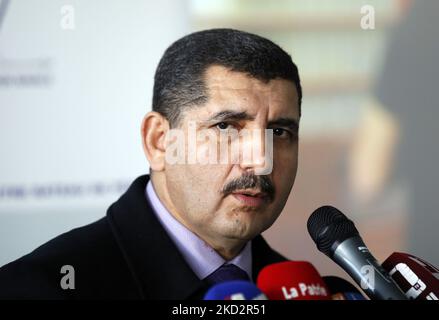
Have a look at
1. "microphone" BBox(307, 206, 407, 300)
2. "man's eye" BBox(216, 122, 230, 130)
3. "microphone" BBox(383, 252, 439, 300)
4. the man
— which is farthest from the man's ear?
"microphone" BBox(383, 252, 439, 300)

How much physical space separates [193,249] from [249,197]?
0.63 feet

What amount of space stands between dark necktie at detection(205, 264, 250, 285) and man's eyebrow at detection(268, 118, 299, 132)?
319 millimetres

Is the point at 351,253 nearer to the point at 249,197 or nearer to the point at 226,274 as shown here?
the point at 249,197

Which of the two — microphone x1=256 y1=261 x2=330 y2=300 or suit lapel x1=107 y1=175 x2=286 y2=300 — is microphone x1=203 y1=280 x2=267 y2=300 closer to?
microphone x1=256 y1=261 x2=330 y2=300

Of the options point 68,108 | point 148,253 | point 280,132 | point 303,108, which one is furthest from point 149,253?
point 303,108

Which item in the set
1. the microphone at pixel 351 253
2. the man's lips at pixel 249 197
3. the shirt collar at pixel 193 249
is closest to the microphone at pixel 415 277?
the microphone at pixel 351 253

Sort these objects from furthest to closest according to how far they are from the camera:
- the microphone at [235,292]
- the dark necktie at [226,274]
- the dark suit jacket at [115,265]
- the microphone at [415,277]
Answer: the dark necktie at [226,274] → the dark suit jacket at [115,265] → the microphone at [415,277] → the microphone at [235,292]

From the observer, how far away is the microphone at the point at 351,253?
101 centimetres

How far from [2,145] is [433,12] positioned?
143 centimetres

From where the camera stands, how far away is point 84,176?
1.98 meters

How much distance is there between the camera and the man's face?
1347mm

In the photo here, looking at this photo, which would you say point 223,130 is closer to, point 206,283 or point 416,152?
point 206,283

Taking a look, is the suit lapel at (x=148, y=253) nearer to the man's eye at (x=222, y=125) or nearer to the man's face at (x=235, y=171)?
the man's face at (x=235, y=171)

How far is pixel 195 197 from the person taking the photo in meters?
1.41
